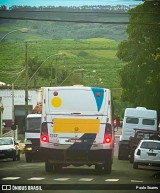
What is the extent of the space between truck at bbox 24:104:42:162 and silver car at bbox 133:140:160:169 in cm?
669

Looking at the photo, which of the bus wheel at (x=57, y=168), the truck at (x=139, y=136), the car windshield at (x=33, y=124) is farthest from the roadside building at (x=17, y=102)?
the bus wheel at (x=57, y=168)

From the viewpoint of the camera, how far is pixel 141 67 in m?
41.3

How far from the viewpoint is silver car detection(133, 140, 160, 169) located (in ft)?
89.9

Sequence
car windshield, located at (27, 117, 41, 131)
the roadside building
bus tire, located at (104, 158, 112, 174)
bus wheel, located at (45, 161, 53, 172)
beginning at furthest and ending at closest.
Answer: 1. the roadside building
2. car windshield, located at (27, 117, 41, 131)
3. bus wheel, located at (45, 161, 53, 172)
4. bus tire, located at (104, 158, 112, 174)

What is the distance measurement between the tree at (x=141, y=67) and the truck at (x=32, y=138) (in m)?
6.34

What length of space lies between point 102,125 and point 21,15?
13.2 feet

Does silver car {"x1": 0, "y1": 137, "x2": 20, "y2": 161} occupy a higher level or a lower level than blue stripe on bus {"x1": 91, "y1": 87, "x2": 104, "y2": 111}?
lower

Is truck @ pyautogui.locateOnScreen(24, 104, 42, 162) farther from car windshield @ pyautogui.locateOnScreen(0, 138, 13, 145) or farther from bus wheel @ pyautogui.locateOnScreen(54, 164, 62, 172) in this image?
bus wheel @ pyautogui.locateOnScreen(54, 164, 62, 172)

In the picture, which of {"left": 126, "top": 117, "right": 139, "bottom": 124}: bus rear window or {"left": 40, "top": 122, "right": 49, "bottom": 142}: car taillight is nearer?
{"left": 40, "top": 122, "right": 49, "bottom": 142}: car taillight

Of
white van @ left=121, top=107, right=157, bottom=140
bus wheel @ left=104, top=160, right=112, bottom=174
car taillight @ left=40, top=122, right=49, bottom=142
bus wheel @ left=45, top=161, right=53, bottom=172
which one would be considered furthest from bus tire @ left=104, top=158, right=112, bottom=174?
white van @ left=121, top=107, right=157, bottom=140

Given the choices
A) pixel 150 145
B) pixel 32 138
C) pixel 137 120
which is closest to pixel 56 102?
pixel 150 145

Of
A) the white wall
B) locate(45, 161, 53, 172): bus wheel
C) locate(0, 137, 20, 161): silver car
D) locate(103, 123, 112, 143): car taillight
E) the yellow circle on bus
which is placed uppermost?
Answer: the white wall

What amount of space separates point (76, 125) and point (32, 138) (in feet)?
48.6

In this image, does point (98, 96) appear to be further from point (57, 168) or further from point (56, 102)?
point (57, 168)
